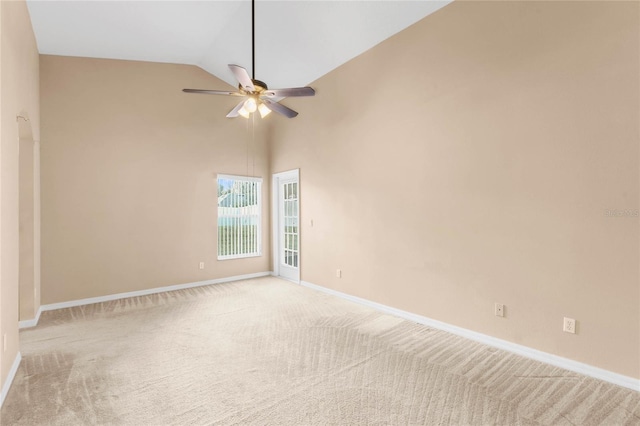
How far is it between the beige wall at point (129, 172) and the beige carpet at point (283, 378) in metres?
1.02

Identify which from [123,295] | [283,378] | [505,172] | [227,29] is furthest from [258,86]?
[123,295]

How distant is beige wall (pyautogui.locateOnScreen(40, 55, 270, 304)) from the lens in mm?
4336

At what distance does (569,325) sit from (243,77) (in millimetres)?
3497

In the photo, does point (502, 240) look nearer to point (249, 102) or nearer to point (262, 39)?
point (249, 102)

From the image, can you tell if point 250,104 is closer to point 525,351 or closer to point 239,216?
point 239,216

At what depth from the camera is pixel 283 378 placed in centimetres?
249

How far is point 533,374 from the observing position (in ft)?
8.36

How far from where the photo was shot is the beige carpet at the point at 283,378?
2047mm

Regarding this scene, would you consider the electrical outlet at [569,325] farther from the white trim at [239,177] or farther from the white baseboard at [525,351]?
the white trim at [239,177]

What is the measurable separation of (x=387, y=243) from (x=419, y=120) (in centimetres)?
156

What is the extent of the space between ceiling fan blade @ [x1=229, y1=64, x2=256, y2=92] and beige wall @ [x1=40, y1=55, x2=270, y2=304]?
284 cm

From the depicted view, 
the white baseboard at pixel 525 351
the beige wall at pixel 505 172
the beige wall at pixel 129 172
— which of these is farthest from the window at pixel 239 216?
the white baseboard at pixel 525 351

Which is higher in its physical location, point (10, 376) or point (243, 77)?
point (243, 77)

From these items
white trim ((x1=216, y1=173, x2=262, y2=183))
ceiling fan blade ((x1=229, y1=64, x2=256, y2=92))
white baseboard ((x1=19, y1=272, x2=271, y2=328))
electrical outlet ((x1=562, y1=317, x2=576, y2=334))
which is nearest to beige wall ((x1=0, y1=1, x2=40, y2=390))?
white baseboard ((x1=19, y1=272, x2=271, y2=328))
